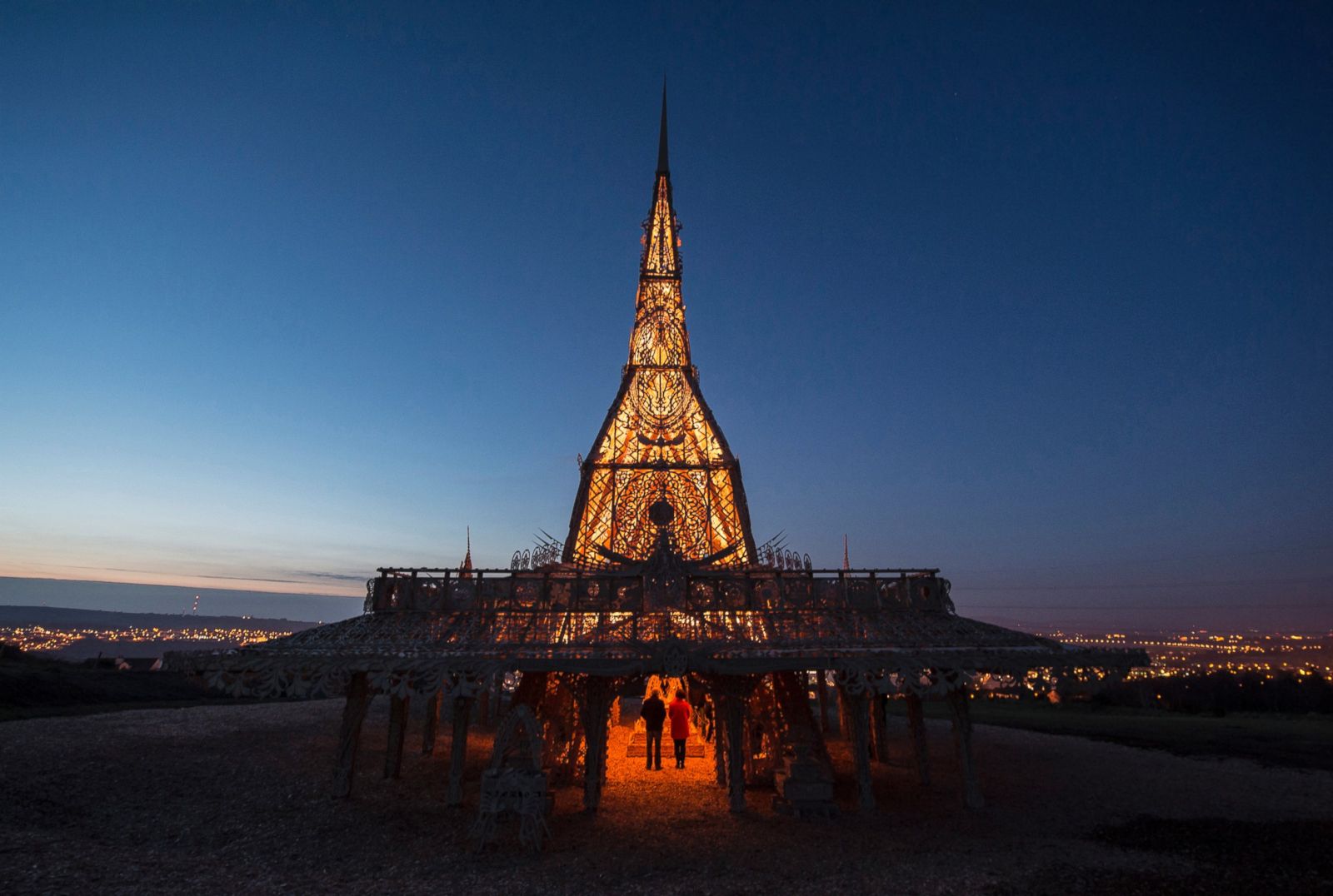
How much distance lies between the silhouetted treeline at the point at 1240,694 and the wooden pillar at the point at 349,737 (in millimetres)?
31003

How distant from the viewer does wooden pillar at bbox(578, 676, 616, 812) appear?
13070 mm

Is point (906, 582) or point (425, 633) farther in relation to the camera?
point (906, 582)

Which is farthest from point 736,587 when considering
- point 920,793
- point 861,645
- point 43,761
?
point 43,761

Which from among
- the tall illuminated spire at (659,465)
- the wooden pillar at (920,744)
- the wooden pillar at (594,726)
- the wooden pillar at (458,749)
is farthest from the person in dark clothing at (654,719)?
the wooden pillar at (920,744)

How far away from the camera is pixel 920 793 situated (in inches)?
561

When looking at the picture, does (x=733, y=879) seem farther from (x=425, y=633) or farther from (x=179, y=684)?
(x=179, y=684)

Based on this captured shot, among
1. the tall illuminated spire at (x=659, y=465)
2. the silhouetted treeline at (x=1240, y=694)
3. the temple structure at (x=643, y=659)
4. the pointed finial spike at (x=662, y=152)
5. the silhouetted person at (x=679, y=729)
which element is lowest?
the silhouetted treeline at (x=1240, y=694)

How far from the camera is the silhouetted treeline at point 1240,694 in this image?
32.8m

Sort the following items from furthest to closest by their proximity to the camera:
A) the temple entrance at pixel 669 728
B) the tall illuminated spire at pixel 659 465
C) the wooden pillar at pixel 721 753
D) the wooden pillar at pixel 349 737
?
the tall illuminated spire at pixel 659 465 < the temple entrance at pixel 669 728 < the wooden pillar at pixel 721 753 < the wooden pillar at pixel 349 737

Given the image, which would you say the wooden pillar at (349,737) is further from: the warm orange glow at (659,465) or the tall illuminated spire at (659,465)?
the warm orange glow at (659,465)

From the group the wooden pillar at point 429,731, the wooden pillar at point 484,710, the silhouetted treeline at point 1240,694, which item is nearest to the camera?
the wooden pillar at point 429,731

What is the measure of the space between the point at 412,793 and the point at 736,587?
292 inches

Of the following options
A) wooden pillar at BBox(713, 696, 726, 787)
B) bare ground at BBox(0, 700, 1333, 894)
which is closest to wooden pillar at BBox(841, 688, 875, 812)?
bare ground at BBox(0, 700, 1333, 894)

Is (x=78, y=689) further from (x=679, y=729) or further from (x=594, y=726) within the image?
(x=594, y=726)
